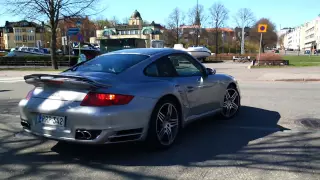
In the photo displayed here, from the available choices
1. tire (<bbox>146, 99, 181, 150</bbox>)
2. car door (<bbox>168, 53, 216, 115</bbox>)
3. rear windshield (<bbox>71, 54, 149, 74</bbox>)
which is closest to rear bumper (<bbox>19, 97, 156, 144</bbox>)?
tire (<bbox>146, 99, 181, 150</bbox>)

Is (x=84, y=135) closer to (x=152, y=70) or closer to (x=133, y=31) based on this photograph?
(x=152, y=70)

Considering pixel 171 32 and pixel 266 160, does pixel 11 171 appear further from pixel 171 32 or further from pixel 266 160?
pixel 171 32

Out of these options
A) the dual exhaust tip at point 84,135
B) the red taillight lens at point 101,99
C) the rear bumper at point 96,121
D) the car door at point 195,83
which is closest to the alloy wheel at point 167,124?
the rear bumper at point 96,121

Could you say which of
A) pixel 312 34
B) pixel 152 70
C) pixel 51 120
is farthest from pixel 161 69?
pixel 312 34

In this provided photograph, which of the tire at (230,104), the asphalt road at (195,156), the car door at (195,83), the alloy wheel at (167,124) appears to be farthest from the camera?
the tire at (230,104)

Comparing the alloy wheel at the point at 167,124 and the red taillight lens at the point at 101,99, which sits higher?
the red taillight lens at the point at 101,99

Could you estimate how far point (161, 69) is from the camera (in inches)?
212

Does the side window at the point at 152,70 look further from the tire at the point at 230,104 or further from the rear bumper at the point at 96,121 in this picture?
the tire at the point at 230,104

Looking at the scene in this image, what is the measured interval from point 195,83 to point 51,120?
2.38m

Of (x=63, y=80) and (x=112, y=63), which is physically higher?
(x=112, y=63)

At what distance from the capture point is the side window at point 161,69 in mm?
5180

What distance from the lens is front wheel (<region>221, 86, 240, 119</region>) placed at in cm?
694

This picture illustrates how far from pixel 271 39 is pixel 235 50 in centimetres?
1859

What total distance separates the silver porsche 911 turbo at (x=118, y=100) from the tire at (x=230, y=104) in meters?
1.14
